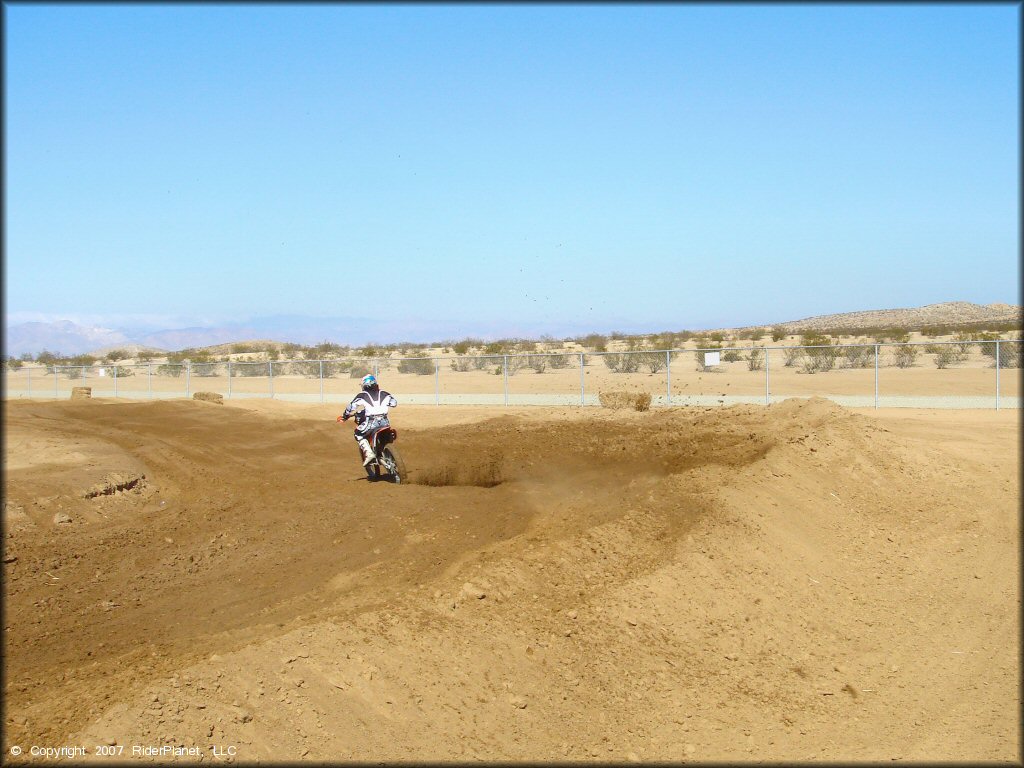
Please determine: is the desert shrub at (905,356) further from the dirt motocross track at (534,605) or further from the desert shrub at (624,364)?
the dirt motocross track at (534,605)

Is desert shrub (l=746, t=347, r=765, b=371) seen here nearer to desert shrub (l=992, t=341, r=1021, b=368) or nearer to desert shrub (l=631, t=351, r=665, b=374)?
desert shrub (l=631, t=351, r=665, b=374)

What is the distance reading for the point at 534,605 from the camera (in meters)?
9.13

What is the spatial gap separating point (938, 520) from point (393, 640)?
31.5 ft

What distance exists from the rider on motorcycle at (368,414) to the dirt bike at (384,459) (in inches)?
3.9

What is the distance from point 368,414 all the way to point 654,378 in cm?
2719

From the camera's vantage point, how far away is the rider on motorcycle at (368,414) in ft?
50.4

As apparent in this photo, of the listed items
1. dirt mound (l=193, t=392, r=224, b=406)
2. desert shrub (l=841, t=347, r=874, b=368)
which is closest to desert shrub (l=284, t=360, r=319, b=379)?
dirt mound (l=193, t=392, r=224, b=406)

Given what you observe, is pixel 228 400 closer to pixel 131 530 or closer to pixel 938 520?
pixel 131 530

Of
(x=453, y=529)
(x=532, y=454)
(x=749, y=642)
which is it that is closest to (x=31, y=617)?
(x=453, y=529)

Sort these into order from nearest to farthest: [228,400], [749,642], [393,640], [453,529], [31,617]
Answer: [393,640] → [31,617] → [749,642] → [453,529] → [228,400]

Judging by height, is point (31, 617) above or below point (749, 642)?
above

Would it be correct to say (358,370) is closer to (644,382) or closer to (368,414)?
(644,382)

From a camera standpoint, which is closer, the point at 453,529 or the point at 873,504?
the point at 453,529

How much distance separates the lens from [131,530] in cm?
1230
